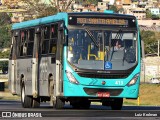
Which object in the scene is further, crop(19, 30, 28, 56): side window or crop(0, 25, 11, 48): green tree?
crop(0, 25, 11, 48): green tree

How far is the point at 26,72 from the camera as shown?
32094mm

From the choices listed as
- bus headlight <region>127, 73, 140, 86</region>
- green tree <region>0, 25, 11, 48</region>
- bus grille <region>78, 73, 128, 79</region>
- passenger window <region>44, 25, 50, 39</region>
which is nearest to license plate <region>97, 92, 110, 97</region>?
bus grille <region>78, 73, 128, 79</region>

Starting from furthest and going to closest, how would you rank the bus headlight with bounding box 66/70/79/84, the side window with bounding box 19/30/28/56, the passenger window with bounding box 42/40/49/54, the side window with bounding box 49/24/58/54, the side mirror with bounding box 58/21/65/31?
the side window with bounding box 19/30/28/56 → the passenger window with bounding box 42/40/49/54 → the side window with bounding box 49/24/58/54 → the side mirror with bounding box 58/21/65/31 → the bus headlight with bounding box 66/70/79/84

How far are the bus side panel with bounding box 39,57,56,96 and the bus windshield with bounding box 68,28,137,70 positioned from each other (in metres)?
1.19

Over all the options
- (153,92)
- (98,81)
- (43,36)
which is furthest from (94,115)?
(153,92)

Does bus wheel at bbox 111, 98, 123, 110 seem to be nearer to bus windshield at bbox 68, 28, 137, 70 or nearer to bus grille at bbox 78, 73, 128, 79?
bus grille at bbox 78, 73, 128, 79

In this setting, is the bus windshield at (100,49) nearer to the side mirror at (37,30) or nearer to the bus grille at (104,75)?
the bus grille at (104,75)

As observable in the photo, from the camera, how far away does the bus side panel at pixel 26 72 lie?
31.6m

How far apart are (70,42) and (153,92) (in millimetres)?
45932

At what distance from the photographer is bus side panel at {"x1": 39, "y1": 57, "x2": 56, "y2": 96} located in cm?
2947

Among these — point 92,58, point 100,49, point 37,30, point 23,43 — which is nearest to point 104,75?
point 92,58

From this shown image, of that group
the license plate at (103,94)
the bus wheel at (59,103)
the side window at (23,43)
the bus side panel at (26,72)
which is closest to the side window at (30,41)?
the bus side panel at (26,72)

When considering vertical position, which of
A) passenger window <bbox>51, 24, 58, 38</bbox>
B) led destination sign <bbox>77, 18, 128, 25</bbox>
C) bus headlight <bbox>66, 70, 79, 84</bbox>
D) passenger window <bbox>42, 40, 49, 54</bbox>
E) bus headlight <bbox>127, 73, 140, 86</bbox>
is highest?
led destination sign <bbox>77, 18, 128, 25</bbox>

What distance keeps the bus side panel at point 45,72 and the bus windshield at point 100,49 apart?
3.91 ft
